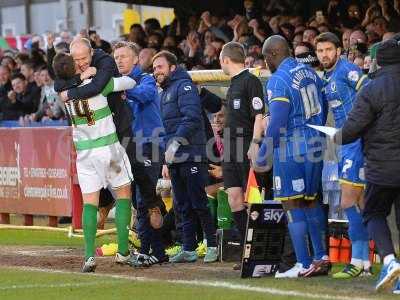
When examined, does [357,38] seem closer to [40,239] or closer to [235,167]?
[235,167]

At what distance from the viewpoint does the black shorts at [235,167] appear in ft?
39.7

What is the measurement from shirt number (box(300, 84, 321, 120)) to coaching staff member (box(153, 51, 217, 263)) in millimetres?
1817

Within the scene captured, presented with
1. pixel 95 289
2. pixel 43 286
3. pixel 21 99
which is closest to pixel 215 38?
pixel 21 99

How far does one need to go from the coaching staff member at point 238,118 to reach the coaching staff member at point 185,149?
0.50 meters

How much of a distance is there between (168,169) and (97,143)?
1376 millimetres

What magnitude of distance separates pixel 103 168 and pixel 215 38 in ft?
30.1

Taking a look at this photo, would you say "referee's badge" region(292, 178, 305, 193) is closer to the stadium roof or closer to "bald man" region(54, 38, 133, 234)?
"bald man" region(54, 38, 133, 234)

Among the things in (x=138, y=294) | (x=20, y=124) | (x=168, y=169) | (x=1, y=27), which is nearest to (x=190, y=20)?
(x=20, y=124)

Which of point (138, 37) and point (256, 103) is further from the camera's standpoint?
point (138, 37)

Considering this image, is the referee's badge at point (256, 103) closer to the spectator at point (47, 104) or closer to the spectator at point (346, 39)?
the spectator at point (346, 39)

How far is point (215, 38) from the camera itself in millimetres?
20734

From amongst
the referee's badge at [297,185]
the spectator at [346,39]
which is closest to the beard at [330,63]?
the referee's badge at [297,185]

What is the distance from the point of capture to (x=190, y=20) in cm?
2295

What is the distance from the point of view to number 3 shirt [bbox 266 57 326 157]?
1089 cm
